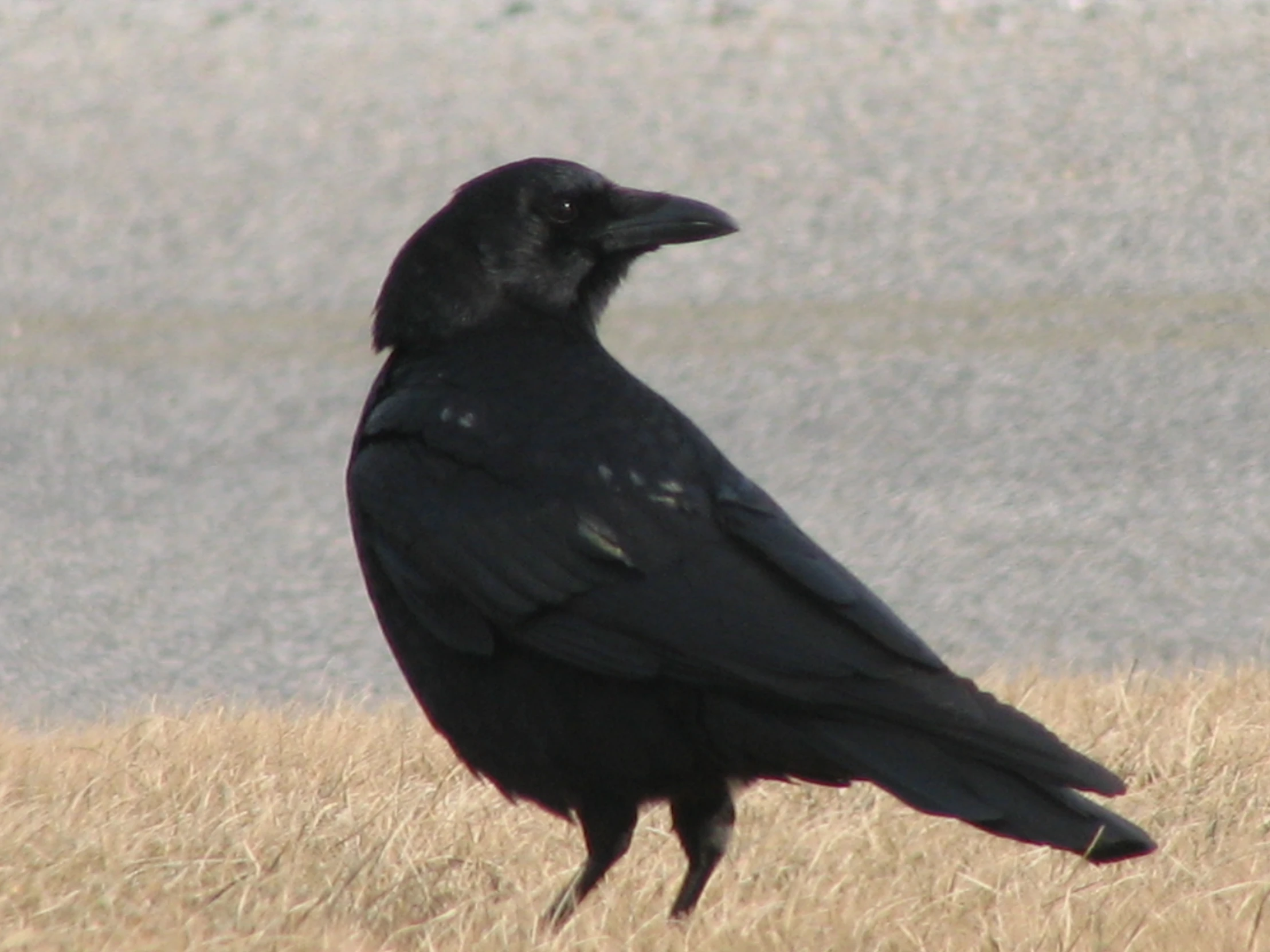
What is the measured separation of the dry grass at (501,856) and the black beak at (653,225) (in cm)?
115

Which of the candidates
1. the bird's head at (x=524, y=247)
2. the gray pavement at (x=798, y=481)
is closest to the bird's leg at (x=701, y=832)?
the bird's head at (x=524, y=247)

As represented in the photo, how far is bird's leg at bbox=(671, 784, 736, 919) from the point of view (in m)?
3.82

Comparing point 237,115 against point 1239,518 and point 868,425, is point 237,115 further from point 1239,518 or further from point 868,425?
point 1239,518

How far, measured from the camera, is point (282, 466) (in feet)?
27.6

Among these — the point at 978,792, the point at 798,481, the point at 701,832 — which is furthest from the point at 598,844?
the point at 798,481

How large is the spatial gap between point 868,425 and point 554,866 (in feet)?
15.1

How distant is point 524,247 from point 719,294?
6057 mm

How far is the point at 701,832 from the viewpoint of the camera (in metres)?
3.85

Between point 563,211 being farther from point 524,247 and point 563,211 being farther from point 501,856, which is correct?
point 501,856

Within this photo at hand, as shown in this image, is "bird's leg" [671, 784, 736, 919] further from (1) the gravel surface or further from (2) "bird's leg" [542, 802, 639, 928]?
(1) the gravel surface

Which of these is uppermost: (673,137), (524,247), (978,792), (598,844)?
(524,247)

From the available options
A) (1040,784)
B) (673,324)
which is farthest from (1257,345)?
(1040,784)

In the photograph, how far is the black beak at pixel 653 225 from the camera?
432 cm

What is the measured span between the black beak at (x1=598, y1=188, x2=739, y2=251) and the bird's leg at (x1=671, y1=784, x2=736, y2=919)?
1096mm
